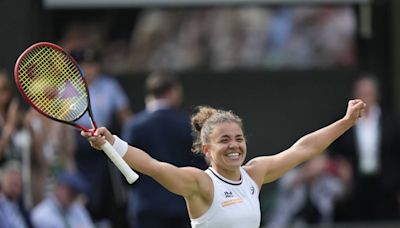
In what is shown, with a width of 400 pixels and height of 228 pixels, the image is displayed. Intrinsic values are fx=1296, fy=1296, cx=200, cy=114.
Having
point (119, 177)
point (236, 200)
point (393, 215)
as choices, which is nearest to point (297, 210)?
point (393, 215)

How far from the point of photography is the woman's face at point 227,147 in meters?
7.25

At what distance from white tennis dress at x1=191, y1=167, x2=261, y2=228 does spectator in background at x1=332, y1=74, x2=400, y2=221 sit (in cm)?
455

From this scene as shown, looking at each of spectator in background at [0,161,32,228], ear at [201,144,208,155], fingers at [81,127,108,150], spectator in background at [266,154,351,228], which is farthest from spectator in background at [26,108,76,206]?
fingers at [81,127,108,150]

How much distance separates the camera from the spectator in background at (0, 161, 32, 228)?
10141 millimetres

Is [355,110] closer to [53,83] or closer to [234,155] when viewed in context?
[234,155]

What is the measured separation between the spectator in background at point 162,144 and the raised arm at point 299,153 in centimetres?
249

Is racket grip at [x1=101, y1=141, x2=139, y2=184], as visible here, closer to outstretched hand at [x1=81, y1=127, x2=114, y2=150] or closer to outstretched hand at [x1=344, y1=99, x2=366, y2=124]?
outstretched hand at [x1=81, y1=127, x2=114, y2=150]

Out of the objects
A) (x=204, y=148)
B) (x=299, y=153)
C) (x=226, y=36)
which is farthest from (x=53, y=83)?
(x=226, y=36)

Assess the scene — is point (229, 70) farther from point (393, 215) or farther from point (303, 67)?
point (393, 215)

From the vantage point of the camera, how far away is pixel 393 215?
12.1m

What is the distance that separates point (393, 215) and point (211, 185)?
17.1 feet

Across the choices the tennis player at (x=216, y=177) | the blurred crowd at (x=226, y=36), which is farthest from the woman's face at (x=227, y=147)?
the blurred crowd at (x=226, y=36)

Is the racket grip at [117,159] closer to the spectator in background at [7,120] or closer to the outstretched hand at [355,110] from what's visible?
the outstretched hand at [355,110]

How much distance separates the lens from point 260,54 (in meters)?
13.0
